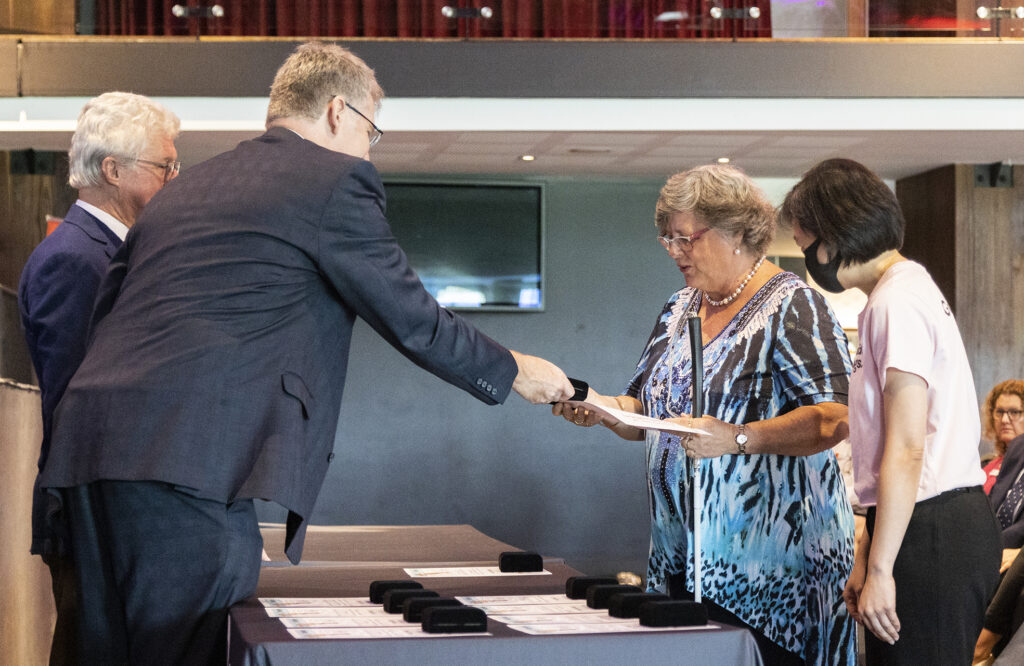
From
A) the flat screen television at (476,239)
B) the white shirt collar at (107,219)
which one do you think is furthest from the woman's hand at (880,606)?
the flat screen television at (476,239)

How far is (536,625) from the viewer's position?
4.73 ft

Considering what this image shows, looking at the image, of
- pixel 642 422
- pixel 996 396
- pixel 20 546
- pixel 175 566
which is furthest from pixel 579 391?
pixel 996 396

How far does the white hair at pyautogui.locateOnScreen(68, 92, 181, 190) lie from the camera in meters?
2.27

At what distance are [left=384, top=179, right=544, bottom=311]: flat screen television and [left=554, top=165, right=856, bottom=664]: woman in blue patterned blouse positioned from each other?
622 centimetres

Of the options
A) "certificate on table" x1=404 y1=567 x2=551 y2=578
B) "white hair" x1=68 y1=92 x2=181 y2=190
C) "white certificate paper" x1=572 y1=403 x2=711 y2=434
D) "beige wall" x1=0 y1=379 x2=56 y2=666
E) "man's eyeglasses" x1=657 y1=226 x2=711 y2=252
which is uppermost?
"white hair" x1=68 y1=92 x2=181 y2=190

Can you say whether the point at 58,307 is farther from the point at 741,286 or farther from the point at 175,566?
the point at 741,286

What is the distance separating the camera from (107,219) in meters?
2.28

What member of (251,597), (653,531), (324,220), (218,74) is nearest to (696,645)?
(251,597)

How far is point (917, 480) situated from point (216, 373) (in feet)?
3.70

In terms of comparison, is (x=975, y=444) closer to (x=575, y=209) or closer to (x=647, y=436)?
(x=647, y=436)

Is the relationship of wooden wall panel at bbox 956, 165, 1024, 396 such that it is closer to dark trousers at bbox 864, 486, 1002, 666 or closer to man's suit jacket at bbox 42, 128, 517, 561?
dark trousers at bbox 864, 486, 1002, 666

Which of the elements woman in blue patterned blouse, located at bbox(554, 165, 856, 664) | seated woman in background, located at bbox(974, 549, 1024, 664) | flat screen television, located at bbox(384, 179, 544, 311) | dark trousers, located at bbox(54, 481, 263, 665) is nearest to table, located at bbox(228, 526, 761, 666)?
dark trousers, located at bbox(54, 481, 263, 665)

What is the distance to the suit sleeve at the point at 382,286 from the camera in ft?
5.48

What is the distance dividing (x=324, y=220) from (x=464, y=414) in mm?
6921
